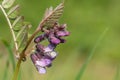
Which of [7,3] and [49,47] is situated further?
[7,3]

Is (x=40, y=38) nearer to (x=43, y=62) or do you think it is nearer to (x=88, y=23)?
(x=43, y=62)

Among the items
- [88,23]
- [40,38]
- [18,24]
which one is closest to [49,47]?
[40,38]

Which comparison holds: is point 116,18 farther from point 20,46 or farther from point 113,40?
point 20,46

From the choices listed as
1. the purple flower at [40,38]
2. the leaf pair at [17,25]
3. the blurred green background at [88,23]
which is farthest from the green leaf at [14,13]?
the blurred green background at [88,23]

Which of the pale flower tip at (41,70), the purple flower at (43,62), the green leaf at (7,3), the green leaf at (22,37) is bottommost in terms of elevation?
the pale flower tip at (41,70)

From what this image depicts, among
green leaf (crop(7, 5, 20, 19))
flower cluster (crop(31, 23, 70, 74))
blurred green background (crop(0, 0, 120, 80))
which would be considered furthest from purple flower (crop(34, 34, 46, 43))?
blurred green background (crop(0, 0, 120, 80))

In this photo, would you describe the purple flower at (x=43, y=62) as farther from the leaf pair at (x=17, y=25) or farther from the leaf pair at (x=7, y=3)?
the leaf pair at (x=7, y=3)

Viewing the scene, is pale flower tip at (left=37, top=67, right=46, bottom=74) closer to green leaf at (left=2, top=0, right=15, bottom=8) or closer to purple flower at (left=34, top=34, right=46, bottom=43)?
purple flower at (left=34, top=34, right=46, bottom=43)

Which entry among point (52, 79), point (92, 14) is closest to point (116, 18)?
point (92, 14)
